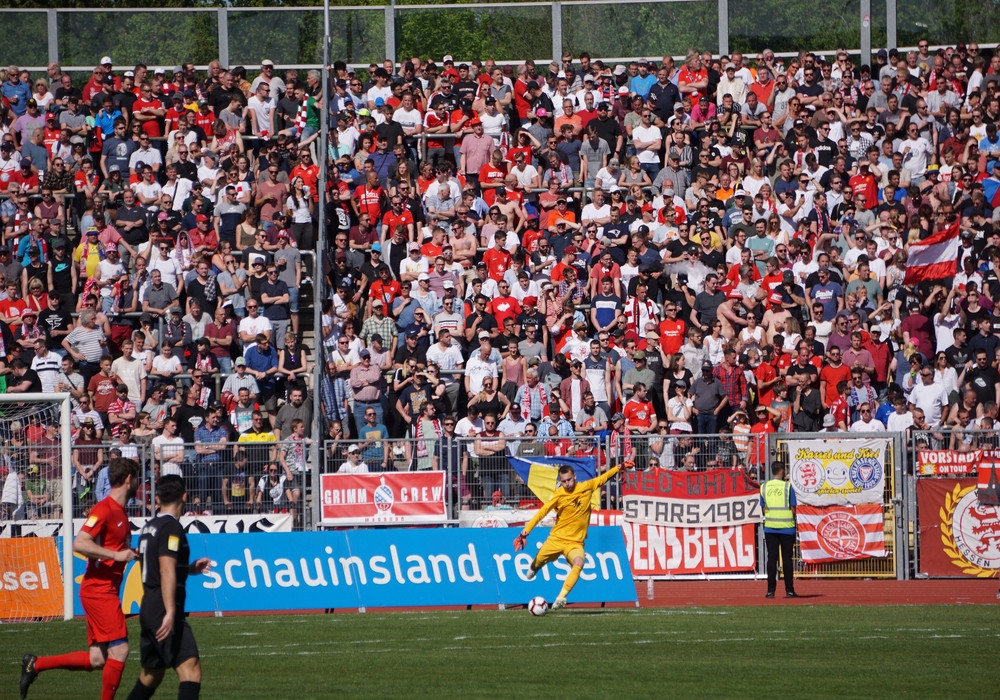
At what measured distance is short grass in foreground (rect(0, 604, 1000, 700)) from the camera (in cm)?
1136

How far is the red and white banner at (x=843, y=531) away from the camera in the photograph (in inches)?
824

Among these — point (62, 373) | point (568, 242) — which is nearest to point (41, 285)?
point (62, 373)

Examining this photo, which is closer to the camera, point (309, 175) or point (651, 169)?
point (309, 175)

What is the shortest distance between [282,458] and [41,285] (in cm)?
712

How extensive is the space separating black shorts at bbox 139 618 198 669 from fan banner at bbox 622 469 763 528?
1218cm

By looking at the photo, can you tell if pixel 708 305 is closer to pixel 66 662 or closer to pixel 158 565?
pixel 66 662

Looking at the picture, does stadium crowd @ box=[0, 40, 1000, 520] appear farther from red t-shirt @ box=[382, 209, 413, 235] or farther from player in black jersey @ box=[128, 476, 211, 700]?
player in black jersey @ box=[128, 476, 211, 700]

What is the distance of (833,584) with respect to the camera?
20734 millimetres

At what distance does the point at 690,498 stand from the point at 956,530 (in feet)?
13.3

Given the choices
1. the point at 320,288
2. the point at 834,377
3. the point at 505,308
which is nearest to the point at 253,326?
the point at 320,288

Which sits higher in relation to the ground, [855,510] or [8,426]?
[8,426]

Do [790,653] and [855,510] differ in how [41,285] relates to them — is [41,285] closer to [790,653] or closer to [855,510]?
Result: [855,510]

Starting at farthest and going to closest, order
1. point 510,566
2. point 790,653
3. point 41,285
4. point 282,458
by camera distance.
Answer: point 41,285 < point 282,458 < point 510,566 < point 790,653

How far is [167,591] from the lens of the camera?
8.90 meters
